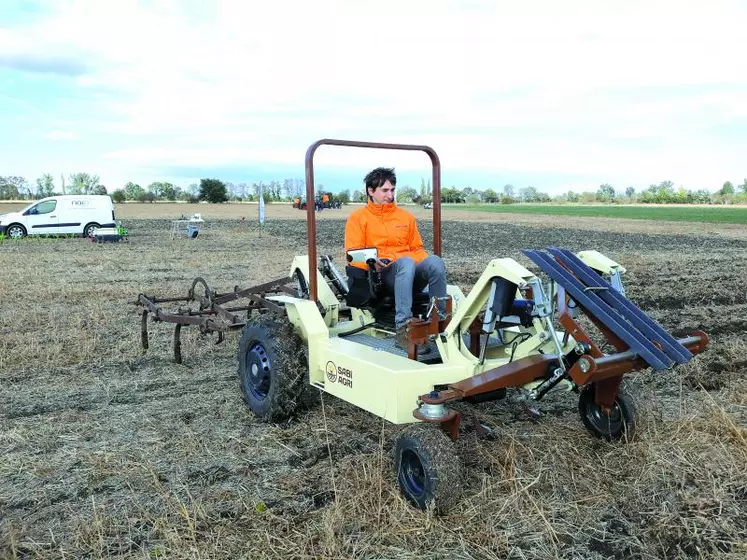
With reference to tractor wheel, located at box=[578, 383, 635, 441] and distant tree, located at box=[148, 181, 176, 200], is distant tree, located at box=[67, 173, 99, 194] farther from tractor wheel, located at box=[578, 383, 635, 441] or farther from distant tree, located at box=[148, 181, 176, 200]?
tractor wheel, located at box=[578, 383, 635, 441]

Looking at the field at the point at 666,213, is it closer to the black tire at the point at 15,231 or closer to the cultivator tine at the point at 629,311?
the black tire at the point at 15,231

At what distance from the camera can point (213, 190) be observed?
291 ft

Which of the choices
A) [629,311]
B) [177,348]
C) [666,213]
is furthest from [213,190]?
[629,311]

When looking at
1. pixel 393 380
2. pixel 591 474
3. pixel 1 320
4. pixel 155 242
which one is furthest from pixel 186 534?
pixel 155 242

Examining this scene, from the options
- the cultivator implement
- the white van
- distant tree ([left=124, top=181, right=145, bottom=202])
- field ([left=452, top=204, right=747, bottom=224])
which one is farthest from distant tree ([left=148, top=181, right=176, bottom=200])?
the cultivator implement

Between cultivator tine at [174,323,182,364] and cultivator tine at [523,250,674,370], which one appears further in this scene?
cultivator tine at [174,323,182,364]

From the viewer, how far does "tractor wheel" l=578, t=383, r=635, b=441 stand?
4.36m

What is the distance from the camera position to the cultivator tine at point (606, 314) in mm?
3479

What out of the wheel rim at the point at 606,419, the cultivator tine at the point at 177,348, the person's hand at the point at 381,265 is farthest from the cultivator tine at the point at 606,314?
the cultivator tine at the point at 177,348

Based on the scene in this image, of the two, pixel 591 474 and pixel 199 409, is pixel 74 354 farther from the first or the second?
pixel 591 474

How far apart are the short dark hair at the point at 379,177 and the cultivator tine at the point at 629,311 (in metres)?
1.69

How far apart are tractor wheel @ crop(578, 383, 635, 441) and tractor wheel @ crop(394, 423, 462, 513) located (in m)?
1.44

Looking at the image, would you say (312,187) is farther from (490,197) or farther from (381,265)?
(490,197)

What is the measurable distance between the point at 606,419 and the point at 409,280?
1679 millimetres
